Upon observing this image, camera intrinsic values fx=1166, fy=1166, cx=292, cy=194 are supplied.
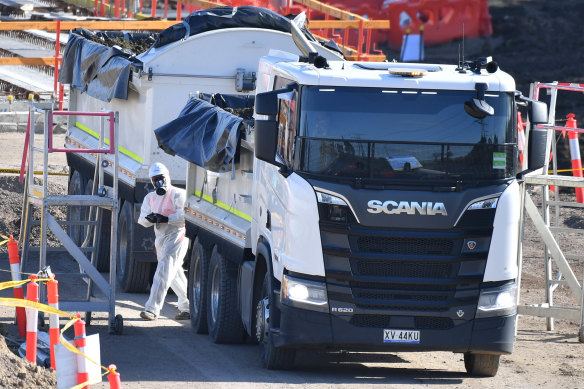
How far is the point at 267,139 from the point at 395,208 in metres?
1.28

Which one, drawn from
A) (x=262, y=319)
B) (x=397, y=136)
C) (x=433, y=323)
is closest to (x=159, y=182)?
(x=262, y=319)

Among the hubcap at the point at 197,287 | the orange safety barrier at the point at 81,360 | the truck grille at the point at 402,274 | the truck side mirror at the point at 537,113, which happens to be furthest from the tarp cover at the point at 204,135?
the orange safety barrier at the point at 81,360

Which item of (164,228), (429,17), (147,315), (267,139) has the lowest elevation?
(147,315)

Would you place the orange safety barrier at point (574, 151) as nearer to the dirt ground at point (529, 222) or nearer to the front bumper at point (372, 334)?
the dirt ground at point (529, 222)

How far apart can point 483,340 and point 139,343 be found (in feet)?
12.7

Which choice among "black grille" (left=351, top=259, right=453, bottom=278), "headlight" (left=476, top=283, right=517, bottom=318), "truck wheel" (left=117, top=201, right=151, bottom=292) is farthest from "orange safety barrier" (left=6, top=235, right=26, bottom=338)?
"headlight" (left=476, top=283, right=517, bottom=318)

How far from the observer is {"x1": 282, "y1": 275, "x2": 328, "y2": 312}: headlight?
1013cm

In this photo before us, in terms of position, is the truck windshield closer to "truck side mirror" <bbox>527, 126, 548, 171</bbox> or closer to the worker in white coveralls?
"truck side mirror" <bbox>527, 126, 548, 171</bbox>

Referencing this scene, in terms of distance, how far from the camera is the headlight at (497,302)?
1025 centimetres

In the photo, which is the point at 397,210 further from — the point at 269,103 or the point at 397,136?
the point at 269,103

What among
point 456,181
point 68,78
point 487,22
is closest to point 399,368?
point 456,181

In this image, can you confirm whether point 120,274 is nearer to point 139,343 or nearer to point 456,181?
point 139,343

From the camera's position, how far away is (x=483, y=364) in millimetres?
10938

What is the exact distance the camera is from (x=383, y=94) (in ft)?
33.4
